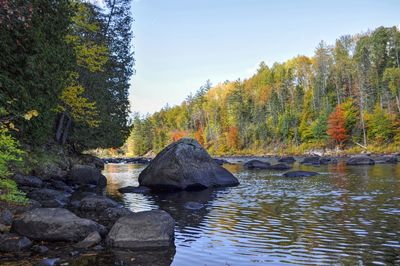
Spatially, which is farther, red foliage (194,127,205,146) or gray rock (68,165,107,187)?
red foliage (194,127,205,146)

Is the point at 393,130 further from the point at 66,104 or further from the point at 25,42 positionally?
the point at 25,42

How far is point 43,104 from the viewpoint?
17.0 meters

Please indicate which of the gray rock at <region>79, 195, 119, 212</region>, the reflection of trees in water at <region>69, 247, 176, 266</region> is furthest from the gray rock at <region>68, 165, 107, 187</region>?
the reflection of trees in water at <region>69, 247, 176, 266</region>

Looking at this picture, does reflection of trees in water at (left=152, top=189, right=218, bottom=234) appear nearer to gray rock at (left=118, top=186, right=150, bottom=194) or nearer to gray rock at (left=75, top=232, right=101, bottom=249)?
gray rock at (left=118, top=186, right=150, bottom=194)

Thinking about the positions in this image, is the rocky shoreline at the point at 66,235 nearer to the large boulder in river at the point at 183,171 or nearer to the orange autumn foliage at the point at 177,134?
the large boulder in river at the point at 183,171

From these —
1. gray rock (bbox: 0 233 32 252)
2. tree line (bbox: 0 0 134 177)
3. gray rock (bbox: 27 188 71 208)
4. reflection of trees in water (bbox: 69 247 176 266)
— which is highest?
tree line (bbox: 0 0 134 177)

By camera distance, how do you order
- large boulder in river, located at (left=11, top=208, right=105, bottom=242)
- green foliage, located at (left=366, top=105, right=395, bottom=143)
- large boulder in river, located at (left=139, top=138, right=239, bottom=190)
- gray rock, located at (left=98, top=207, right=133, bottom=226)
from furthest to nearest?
green foliage, located at (left=366, top=105, right=395, bottom=143)
large boulder in river, located at (left=139, top=138, right=239, bottom=190)
gray rock, located at (left=98, top=207, right=133, bottom=226)
large boulder in river, located at (left=11, top=208, right=105, bottom=242)

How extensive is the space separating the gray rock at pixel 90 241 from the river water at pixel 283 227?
1294mm

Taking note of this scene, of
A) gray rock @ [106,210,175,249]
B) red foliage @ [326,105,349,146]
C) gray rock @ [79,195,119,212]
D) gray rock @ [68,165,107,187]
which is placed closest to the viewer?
gray rock @ [106,210,175,249]

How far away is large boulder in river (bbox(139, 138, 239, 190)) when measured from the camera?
78.2 ft

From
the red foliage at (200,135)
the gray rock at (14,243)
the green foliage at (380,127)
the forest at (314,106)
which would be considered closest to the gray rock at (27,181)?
the gray rock at (14,243)

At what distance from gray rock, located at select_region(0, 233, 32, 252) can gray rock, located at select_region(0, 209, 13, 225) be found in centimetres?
141

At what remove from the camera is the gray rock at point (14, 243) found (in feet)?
29.7

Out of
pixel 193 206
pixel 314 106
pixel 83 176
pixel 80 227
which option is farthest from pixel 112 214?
pixel 314 106
